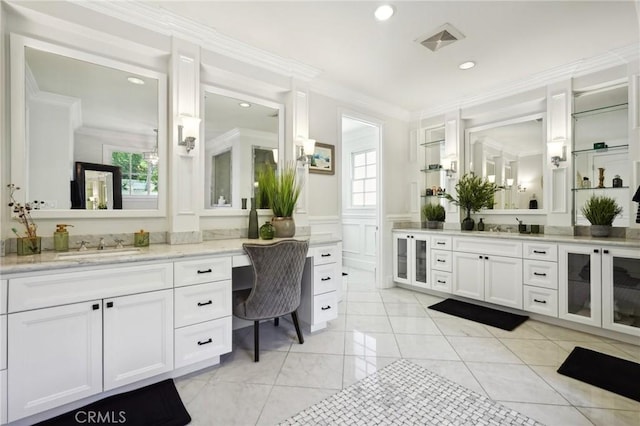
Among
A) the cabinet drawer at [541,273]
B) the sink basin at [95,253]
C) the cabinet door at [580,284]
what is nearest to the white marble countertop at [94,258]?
the sink basin at [95,253]

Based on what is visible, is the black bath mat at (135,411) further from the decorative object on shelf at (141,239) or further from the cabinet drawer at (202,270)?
the decorative object on shelf at (141,239)

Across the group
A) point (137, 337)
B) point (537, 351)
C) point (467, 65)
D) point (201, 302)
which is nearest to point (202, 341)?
point (201, 302)

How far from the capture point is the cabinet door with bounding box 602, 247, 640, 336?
2.44m

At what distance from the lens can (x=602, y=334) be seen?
104 inches

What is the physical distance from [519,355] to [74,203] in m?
3.57

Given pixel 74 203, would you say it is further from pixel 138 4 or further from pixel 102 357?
pixel 138 4

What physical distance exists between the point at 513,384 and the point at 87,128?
349cm

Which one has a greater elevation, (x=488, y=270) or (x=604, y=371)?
(x=488, y=270)

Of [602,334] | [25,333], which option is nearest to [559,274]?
[602,334]

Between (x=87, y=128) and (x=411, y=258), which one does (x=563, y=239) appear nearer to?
(x=411, y=258)

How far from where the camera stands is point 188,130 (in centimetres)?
240

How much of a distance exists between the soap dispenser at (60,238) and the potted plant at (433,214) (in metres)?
4.08

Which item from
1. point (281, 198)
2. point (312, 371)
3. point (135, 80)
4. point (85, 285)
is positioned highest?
point (135, 80)

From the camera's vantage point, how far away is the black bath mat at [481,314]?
116 inches
